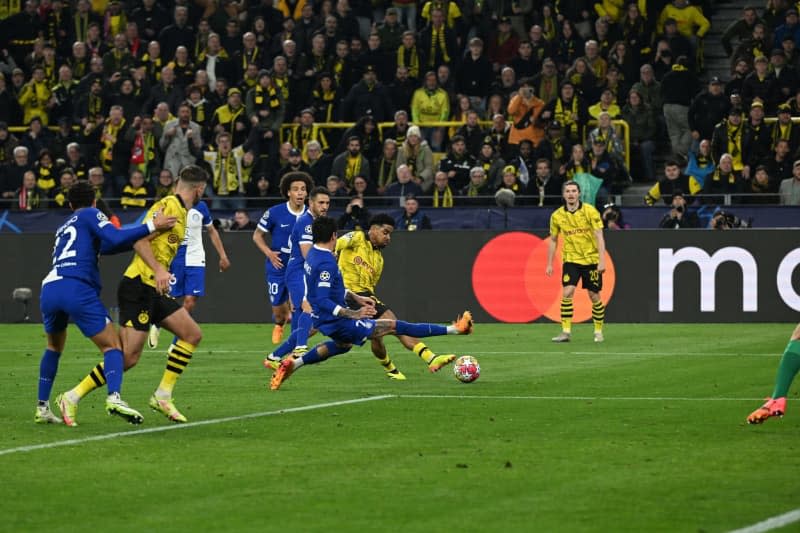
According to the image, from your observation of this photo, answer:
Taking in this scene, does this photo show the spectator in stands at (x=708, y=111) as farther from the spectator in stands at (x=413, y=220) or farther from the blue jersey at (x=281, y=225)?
the blue jersey at (x=281, y=225)

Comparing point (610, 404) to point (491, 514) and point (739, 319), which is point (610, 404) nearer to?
point (491, 514)

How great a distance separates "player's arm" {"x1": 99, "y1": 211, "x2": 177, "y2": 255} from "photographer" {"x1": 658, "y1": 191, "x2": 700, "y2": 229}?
1520 centimetres

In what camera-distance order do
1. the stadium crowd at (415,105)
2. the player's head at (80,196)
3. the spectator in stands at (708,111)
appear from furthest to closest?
the spectator in stands at (708,111)
the stadium crowd at (415,105)
the player's head at (80,196)

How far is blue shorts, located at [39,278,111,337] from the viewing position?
12.2 meters

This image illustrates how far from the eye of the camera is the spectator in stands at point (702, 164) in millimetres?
27078

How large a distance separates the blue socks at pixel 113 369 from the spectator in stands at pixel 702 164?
54.7 feet

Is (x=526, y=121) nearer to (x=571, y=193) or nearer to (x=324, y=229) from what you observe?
(x=571, y=193)

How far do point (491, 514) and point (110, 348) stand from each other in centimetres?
514

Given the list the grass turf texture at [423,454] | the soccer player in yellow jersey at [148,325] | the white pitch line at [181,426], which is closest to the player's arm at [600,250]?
the grass turf texture at [423,454]

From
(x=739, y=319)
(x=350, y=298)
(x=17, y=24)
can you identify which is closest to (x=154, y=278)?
(x=350, y=298)

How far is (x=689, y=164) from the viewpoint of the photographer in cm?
2736

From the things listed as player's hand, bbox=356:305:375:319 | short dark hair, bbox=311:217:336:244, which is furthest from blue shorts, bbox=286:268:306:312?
player's hand, bbox=356:305:375:319

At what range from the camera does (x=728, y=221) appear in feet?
85.3

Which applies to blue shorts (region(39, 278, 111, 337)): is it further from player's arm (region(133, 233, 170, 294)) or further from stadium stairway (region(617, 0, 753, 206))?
stadium stairway (region(617, 0, 753, 206))
